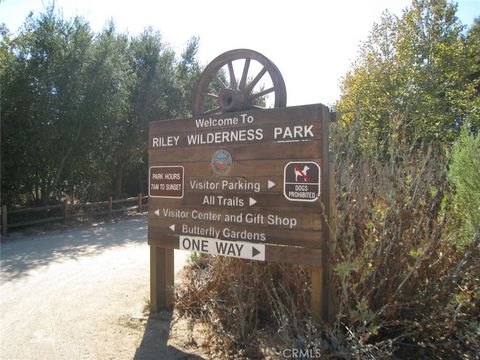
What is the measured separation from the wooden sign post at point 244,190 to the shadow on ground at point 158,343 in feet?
0.85

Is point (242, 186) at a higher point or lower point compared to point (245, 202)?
higher

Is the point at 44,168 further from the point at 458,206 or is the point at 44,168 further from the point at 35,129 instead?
the point at 458,206

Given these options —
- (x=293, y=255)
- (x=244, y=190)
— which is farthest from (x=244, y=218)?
(x=293, y=255)

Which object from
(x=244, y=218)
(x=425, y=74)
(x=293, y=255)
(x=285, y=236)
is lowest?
(x=293, y=255)

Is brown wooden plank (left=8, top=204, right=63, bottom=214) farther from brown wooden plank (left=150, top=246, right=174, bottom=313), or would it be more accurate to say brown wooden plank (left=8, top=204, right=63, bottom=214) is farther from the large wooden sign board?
the large wooden sign board

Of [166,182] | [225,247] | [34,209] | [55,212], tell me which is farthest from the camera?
[55,212]

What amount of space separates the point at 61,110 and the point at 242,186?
39.7ft

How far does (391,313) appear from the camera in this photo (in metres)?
3.30

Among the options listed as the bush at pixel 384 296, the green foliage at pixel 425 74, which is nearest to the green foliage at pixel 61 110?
the green foliage at pixel 425 74

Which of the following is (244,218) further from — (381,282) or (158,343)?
(158,343)

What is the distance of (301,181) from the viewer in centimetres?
371

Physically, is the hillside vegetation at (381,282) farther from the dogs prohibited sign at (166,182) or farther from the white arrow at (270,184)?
the dogs prohibited sign at (166,182)

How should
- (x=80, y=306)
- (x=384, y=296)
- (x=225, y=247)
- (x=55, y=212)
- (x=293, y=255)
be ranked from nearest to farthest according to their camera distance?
(x=384, y=296) < (x=293, y=255) < (x=225, y=247) < (x=80, y=306) < (x=55, y=212)

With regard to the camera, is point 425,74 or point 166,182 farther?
point 425,74
